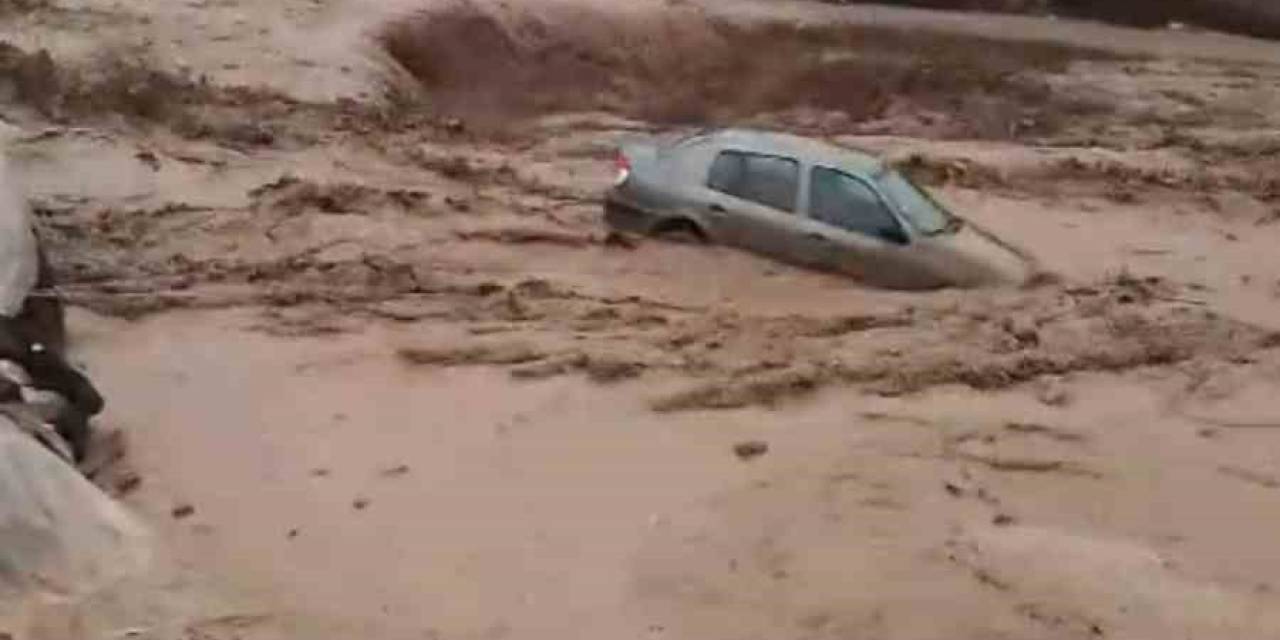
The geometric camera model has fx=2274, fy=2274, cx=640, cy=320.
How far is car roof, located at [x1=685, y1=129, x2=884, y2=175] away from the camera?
52.9 feet

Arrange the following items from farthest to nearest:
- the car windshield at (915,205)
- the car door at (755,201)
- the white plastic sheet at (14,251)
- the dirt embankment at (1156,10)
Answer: the dirt embankment at (1156,10), the car door at (755,201), the car windshield at (915,205), the white plastic sheet at (14,251)

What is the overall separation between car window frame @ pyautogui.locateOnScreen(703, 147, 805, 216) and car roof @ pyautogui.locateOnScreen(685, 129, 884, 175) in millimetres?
27

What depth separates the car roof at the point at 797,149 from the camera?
16.1m

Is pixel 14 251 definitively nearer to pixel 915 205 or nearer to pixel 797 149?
pixel 797 149

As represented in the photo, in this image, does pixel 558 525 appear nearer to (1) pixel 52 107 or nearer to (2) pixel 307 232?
(2) pixel 307 232

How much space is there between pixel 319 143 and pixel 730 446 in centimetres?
659

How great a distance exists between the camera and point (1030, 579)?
1138 cm

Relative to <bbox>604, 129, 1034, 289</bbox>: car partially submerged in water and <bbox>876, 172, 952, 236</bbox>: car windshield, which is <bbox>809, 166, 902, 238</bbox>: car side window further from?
<bbox>876, 172, 952, 236</bbox>: car windshield

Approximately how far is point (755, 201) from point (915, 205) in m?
1.13

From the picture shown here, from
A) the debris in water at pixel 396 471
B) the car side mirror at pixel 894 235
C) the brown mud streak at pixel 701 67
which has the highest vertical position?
the car side mirror at pixel 894 235

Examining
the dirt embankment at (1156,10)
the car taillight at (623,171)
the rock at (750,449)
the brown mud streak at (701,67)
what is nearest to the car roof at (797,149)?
the car taillight at (623,171)

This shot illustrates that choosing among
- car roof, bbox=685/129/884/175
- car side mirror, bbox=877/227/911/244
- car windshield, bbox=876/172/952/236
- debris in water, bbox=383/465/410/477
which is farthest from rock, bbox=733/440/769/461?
car roof, bbox=685/129/884/175

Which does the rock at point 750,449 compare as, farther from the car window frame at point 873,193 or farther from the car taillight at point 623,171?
the car taillight at point 623,171

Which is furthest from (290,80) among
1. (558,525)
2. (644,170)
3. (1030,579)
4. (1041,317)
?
(1030,579)
